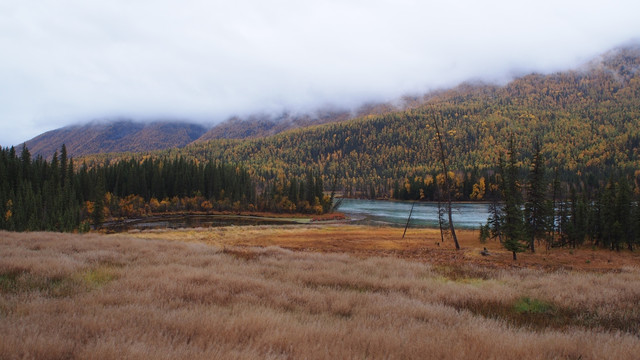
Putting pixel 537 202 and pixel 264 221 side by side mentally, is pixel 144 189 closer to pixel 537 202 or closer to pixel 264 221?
pixel 264 221

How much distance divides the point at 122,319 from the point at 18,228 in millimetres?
67337

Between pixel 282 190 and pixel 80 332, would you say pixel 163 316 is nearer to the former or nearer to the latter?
pixel 80 332

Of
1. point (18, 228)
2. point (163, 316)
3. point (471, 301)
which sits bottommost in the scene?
point (18, 228)

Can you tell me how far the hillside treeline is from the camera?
78.1m

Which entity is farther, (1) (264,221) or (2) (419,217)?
(2) (419,217)

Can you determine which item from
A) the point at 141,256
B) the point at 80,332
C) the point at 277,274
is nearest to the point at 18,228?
the point at 141,256

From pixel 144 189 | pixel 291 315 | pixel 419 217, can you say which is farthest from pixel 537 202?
pixel 144 189

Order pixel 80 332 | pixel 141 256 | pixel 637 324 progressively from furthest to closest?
pixel 141 256 → pixel 637 324 → pixel 80 332

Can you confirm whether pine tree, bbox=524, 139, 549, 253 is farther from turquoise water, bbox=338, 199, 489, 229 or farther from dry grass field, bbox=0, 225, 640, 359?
dry grass field, bbox=0, 225, 640, 359

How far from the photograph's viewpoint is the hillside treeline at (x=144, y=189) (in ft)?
256

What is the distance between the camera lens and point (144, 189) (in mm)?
109062

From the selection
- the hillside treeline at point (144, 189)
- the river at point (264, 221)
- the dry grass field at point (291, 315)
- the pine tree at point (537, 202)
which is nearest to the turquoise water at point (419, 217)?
the river at point (264, 221)

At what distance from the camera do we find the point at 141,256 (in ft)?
44.4

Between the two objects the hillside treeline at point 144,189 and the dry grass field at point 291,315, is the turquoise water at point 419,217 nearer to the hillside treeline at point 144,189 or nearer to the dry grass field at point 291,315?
the hillside treeline at point 144,189
